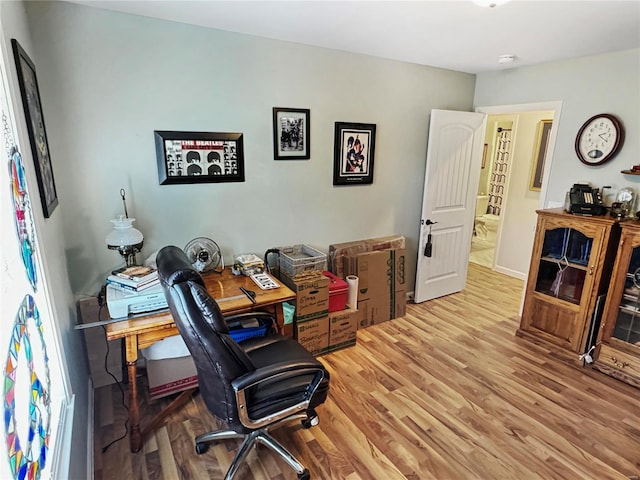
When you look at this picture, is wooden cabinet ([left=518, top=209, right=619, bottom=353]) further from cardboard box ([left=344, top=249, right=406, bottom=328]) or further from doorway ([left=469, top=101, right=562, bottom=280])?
doorway ([left=469, top=101, right=562, bottom=280])

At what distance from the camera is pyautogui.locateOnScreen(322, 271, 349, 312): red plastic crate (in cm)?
285

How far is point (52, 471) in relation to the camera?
3.45 ft

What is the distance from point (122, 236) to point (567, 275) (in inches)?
127

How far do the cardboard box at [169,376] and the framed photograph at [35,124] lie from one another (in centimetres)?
110

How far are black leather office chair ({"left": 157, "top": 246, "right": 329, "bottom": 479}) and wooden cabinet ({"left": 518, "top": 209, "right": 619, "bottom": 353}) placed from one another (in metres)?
2.18

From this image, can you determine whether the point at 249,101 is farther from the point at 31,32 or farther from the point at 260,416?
the point at 260,416

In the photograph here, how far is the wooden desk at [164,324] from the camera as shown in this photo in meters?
1.82

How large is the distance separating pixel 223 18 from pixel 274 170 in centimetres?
103

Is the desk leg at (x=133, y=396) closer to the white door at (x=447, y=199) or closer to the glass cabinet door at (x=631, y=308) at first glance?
the white door at (x=447, y=199)

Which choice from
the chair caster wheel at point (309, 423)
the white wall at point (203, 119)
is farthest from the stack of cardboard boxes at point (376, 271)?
the chair caster wheel at point (309, 423)

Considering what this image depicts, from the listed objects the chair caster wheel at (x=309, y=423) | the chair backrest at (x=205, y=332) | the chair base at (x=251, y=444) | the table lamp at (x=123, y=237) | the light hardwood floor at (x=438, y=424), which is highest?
the table lamp at (x=123, y=237)

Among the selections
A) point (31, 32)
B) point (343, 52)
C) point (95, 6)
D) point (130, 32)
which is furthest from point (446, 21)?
point (31, 32)

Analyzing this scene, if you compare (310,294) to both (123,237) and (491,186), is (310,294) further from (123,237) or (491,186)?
(491,186)


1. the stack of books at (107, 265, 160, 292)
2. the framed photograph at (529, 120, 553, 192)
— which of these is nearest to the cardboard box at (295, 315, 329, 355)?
the stack of books at (107, 265, 160, 292)
